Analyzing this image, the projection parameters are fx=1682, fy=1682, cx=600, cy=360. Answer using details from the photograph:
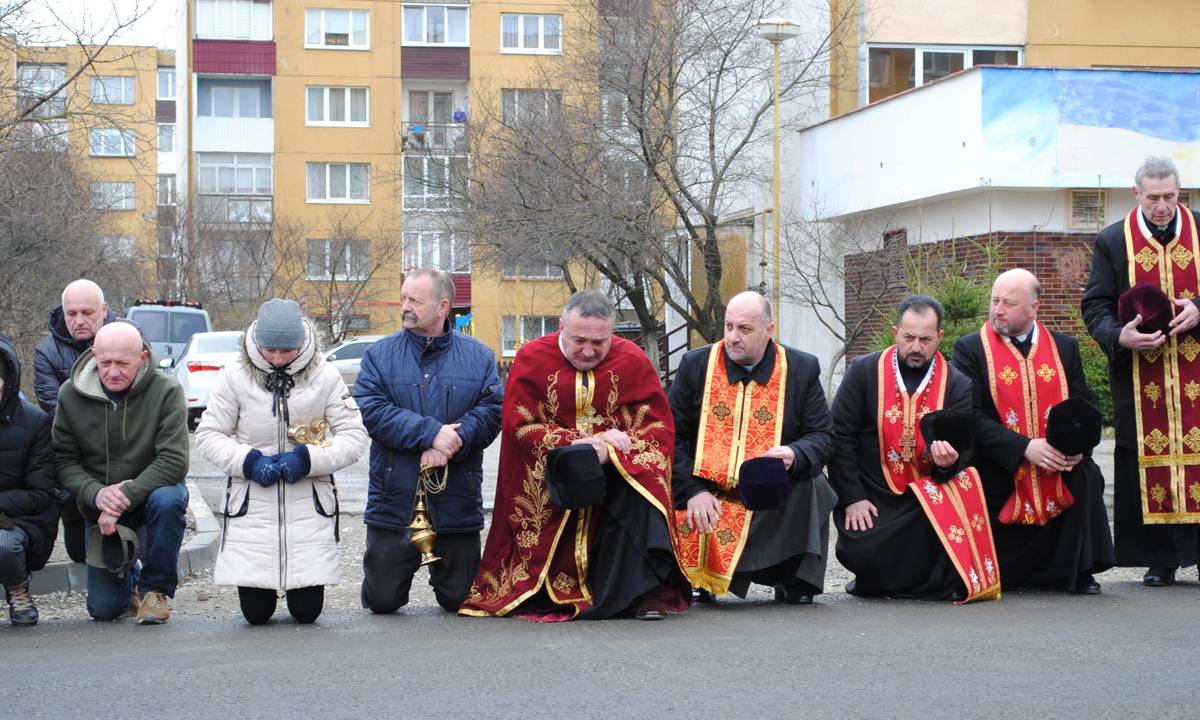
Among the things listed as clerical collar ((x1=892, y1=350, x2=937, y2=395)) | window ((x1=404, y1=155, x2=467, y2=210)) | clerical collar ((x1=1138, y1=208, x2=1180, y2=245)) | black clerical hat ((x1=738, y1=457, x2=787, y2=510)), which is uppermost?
window ((x1=404, y1=155, x2=467, y2=210))

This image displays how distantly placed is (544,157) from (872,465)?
19033 millimetres

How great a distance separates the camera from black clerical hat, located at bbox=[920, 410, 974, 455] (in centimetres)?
920

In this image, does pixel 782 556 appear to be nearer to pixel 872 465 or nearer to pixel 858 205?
pixel 872 465

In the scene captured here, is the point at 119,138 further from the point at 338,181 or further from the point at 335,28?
the point at 338,181

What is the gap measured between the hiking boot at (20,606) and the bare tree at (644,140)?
1884 centimetres

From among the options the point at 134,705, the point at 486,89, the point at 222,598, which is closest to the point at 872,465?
the point at 222,598

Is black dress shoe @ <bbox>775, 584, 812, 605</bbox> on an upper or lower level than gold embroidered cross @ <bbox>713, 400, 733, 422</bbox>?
lower

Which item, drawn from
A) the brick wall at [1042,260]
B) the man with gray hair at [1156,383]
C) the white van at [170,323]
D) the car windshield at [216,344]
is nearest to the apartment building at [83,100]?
the car windshield at [216,344]

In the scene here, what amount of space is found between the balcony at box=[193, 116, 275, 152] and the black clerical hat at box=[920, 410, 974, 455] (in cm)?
5119

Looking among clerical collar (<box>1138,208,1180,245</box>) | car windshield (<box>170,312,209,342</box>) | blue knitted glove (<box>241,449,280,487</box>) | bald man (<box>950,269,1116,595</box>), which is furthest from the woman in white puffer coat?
car windshield (<box>170,312,209,342</box>)

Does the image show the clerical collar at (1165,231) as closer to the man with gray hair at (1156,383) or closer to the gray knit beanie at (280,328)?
the man with gray hair at (1156,383)

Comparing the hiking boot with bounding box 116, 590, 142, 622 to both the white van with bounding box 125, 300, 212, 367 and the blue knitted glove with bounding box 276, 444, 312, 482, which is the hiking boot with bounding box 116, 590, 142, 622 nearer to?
the blue knitted glove with bounding box 276, 444, 312, 482

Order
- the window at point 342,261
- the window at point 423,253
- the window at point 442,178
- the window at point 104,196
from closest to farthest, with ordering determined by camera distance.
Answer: the window at point 442,178 → the window at point 104,196 → the window at point 423,253 → the window at point 342,261

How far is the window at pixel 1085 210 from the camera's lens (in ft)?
74.7
